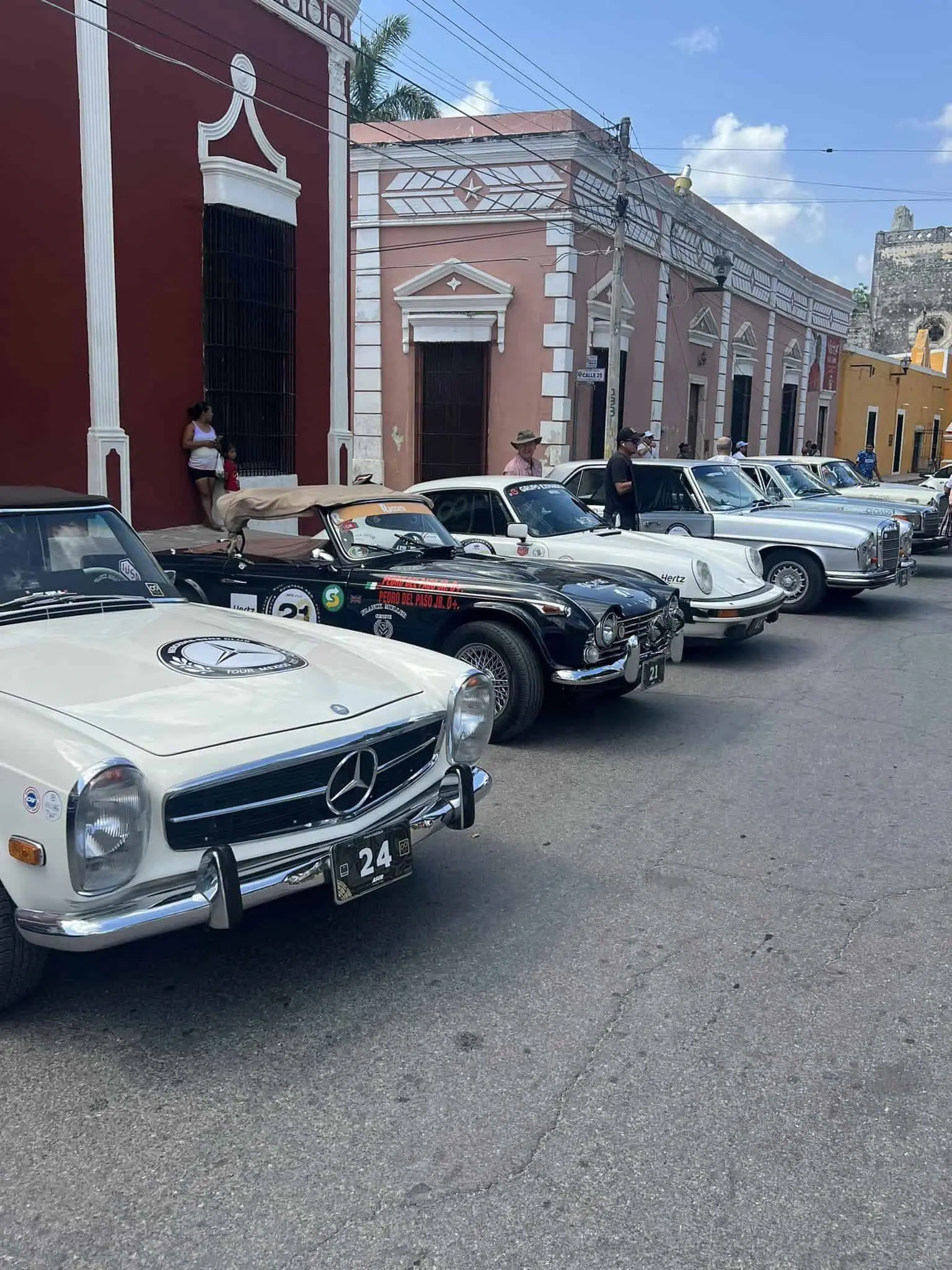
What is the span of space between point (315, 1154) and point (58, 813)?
3.48 feet

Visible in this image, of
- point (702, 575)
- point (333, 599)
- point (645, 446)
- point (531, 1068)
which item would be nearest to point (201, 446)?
point (645, 446)

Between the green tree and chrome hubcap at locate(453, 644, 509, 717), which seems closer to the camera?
chrome hubcap at locate(453, 644, 509, 717)

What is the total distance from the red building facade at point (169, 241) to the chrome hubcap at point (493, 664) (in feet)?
16.9

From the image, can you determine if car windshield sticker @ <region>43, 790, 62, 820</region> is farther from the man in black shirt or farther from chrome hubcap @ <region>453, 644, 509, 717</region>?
the man in black shirt

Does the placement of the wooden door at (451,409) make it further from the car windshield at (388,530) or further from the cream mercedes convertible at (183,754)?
the cream mercedes convertible at (183,754)

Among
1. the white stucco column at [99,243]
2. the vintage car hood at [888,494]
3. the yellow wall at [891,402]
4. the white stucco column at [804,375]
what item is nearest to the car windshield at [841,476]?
the vintage car hood at [888,494]

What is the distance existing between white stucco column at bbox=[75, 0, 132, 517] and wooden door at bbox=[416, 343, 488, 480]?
8898 millimetres

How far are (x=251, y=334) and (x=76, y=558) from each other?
8.34 metres

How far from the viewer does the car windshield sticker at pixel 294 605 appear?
259 inches

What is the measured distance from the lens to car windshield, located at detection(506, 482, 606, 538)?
8.61 metres

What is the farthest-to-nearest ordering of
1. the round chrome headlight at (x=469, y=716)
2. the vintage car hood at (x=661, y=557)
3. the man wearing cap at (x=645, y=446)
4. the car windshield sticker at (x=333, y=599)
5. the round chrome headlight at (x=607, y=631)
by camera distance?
the man wearing cap at (x=645, y=446) < the vintage car hood at (x=661, y=557) < the car windshield sticker at (x=333, y=599) < the round chrome headlight at (x=607, y=631) < the round chrome headlight at (x=469, y=716)

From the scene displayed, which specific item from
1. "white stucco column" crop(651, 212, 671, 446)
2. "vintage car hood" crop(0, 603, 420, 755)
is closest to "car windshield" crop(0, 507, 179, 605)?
"vintage car hood" crop(0, 603, 420, 755)

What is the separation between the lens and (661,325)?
2202cm

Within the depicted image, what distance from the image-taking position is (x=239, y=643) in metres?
4.06
